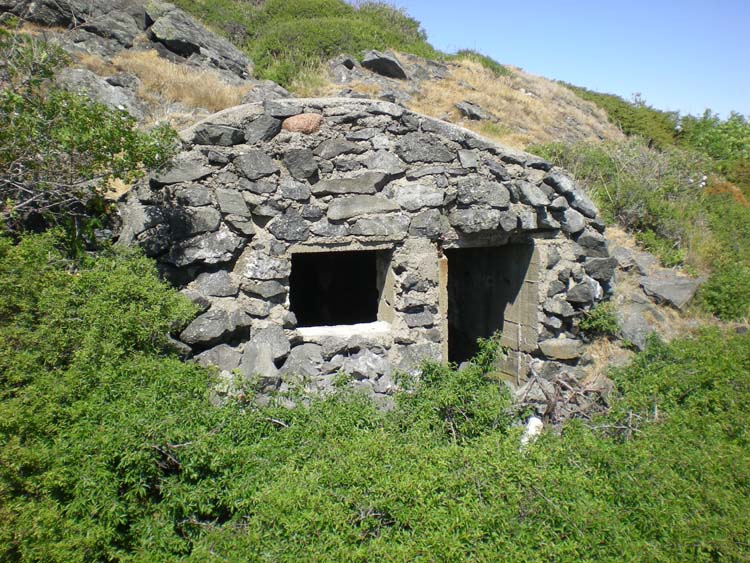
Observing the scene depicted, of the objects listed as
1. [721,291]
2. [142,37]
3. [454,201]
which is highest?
[142,37]

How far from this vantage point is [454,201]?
5148 mm

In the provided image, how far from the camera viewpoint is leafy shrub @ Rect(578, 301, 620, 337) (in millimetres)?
5844

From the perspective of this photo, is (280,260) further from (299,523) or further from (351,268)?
(351,268)

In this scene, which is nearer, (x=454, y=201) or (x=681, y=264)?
(x=454, y=201)

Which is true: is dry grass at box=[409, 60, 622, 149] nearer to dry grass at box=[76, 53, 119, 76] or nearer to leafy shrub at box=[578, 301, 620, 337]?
leafy shrub at box=[578, 301, 620, 337]

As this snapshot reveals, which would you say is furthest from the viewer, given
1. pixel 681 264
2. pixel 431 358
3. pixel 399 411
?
pixel 681 264

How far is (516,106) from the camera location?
1276cm

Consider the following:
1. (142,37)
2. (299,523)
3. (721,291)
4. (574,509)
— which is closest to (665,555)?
(574,509)

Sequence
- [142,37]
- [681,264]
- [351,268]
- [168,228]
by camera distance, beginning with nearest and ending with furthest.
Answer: [168,228], [681,264], [351,268], [142,37]

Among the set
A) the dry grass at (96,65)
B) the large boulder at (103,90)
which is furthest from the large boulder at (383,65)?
the large boulder at (103,90)

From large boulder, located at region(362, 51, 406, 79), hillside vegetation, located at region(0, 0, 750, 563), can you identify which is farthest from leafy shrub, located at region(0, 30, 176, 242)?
large boulder, located at region(362, 51, 406, 79)

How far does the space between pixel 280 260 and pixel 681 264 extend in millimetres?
5489

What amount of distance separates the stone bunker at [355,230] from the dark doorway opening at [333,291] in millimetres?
3290

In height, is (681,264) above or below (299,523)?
above
